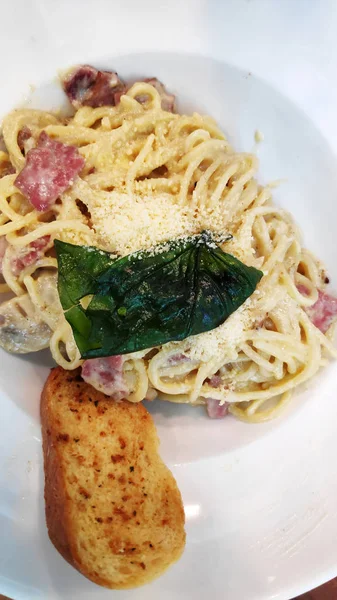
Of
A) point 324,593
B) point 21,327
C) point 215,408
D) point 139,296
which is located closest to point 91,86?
point 139,296

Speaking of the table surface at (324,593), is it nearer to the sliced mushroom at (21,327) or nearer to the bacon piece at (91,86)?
the sliced mushroom at (21,327)

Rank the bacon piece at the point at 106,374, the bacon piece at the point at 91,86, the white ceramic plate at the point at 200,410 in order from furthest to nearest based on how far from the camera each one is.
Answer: the bacon piece at the point at 91,86, the bacon piece at the point at 106,374, the white ceramic plate at the point at 200,410

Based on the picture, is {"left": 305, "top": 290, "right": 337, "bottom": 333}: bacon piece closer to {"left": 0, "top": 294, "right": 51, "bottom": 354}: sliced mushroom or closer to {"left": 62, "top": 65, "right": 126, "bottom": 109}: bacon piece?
{"left": 0, "top": 294, "right": 51, "bottom": 354}: sliced mushroom

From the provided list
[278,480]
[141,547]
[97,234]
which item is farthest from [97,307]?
[278,480]

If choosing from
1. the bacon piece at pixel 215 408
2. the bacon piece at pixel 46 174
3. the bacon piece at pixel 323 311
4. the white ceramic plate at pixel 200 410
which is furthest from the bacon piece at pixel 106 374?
the bacon piece at pixel 323 311

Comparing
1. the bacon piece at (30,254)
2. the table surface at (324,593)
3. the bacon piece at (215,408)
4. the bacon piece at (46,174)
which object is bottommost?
the table surface at (324,593)

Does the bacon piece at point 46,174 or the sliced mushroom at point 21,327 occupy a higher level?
the bacon piece at point 46,174
